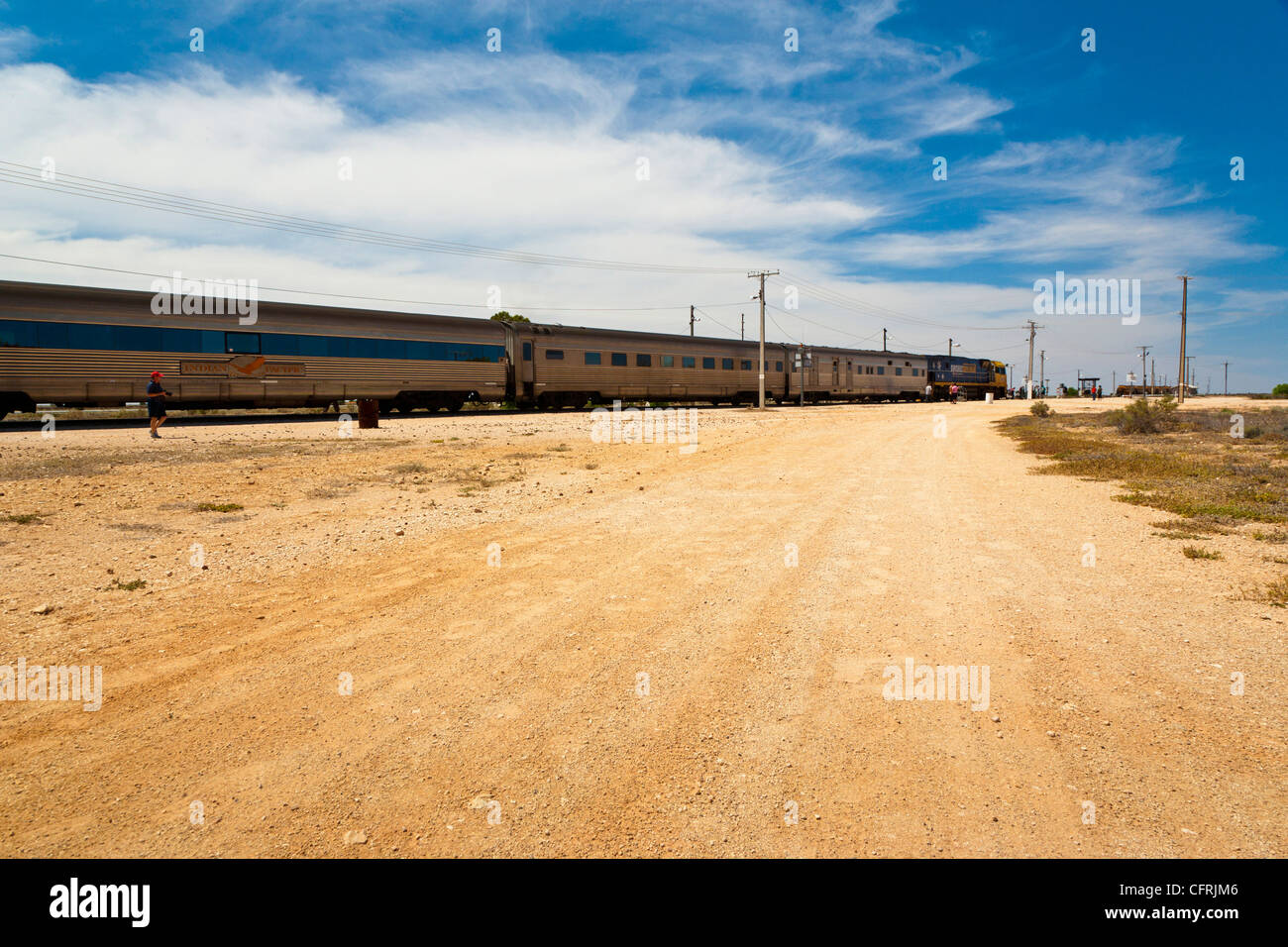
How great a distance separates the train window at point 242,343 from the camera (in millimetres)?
22984

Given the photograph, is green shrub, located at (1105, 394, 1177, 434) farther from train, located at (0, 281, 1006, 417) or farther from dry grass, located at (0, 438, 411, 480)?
dry grass, located at (0, 438, 411, 480)

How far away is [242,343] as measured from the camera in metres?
23.3

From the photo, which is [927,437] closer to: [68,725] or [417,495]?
[417,495]

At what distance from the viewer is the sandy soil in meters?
2.75

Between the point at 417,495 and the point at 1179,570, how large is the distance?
9.54 metres

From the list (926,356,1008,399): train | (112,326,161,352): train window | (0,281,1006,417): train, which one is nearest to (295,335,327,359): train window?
(0,281,1006,417): train

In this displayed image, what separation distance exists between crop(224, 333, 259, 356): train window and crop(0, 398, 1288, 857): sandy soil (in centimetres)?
1575

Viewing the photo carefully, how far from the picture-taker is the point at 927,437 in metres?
21.1

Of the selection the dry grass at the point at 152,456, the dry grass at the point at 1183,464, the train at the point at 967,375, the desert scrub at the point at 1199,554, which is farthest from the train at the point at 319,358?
the train at the point at 967,375

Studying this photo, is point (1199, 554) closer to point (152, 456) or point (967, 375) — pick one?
point (152, 456)

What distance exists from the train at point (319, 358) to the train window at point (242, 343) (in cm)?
3

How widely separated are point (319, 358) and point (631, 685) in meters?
24.9

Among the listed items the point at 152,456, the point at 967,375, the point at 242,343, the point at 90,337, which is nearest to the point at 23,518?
the point at 152,456
